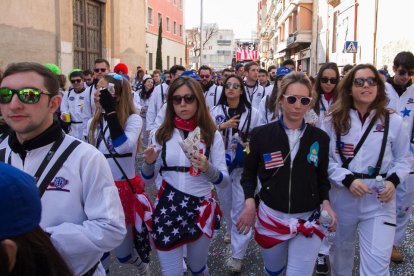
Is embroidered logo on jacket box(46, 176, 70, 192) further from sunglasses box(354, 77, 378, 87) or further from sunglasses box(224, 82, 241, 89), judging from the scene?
sunglasses box(224, 82, 241, 89)

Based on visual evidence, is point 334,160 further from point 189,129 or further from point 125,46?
point 125,46

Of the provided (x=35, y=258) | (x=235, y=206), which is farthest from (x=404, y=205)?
(x=35, y=258)

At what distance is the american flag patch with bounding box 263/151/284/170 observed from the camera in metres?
3.17

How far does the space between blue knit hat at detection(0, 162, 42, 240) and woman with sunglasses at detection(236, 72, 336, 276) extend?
1.98 metres

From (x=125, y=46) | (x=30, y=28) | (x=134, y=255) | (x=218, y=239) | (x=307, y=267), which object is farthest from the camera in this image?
(x=125, y=46)

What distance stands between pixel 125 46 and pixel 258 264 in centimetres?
2195

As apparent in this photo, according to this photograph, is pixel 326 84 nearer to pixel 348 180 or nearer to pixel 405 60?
pixel 405 60

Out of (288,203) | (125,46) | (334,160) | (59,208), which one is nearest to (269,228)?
(288,203)

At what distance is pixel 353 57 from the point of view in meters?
22.8

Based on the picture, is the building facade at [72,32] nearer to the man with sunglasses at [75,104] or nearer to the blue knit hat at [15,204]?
the man with sunglasses at [75,104]

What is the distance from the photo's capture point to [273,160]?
3.18 metres

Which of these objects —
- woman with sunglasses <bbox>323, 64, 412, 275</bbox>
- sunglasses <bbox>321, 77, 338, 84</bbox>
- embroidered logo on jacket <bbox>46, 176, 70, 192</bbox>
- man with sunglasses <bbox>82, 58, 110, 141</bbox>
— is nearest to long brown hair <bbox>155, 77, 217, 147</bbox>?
woman with sunglasses <bbox>323, 64, 412, 275</bbox>

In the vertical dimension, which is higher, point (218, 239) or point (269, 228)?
point (269, 228)

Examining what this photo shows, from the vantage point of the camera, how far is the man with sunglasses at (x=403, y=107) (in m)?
4.93
